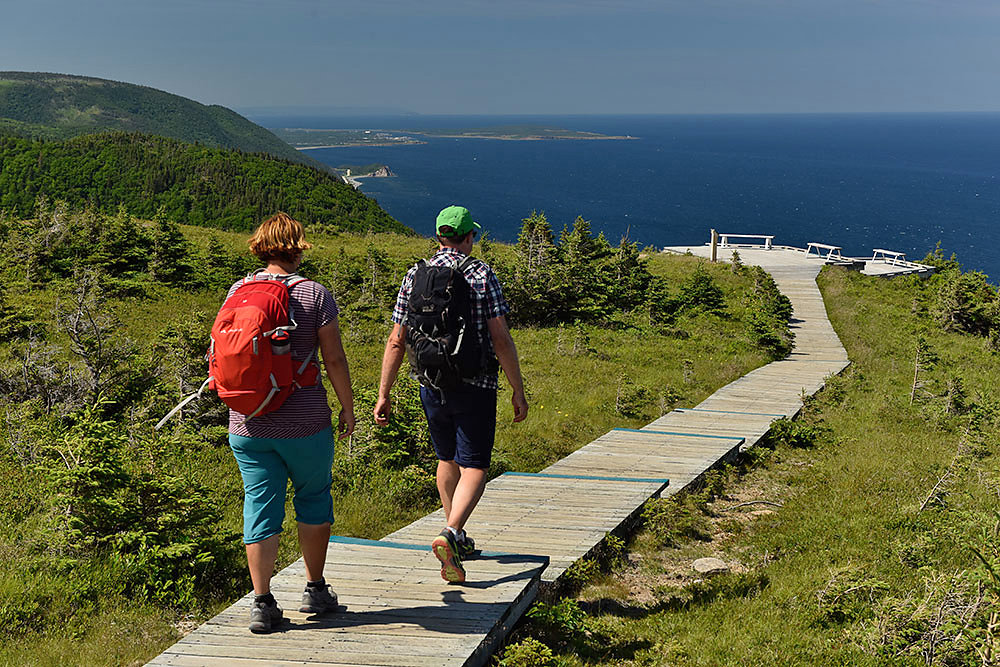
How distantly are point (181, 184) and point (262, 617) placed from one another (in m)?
54.2

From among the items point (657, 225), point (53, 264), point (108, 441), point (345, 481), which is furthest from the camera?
point (657, 225)

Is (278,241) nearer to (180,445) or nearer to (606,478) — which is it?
(180,445)

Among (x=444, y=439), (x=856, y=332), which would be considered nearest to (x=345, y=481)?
(x=444, y=439)

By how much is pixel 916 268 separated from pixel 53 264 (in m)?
36.1

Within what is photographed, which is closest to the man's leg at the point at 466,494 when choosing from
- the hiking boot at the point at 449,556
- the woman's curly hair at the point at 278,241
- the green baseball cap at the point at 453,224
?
the hiking boot at the point at 449,556

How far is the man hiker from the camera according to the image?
3.94 meters

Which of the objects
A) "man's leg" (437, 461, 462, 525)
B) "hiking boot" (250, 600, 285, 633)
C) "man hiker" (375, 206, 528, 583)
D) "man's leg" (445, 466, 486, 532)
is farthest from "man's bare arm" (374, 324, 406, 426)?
"hiking boot" (250, 600, 285, 633)

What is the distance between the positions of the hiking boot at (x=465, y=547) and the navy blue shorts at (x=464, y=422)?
47cm

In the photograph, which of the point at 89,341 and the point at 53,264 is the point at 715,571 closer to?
the point at 89,341

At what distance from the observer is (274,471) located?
11.5 ft

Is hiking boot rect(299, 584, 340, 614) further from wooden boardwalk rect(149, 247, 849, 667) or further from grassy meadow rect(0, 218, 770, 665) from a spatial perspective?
grassy meadow rect(0, 218, 770, 665)

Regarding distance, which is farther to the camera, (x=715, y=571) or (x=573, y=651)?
(x=715, y=571)

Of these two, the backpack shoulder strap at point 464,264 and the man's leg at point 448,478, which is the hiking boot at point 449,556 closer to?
the man's leg at point 448,478

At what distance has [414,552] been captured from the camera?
465cm
